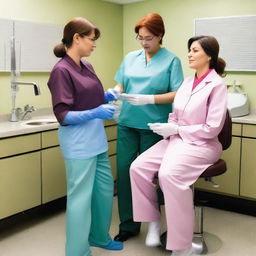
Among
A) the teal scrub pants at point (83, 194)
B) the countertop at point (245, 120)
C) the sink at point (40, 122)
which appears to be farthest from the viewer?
the sink at point (40, 122)

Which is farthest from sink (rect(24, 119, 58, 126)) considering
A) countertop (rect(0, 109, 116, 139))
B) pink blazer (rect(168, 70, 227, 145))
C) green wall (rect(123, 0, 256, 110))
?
green wall (rect(123, 0, 256, 110))

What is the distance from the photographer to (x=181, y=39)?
3.77m

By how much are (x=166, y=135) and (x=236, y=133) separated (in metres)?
1.05

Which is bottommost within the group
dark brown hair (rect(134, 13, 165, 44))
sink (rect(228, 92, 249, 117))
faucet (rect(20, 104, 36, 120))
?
faucet (rect(20, 104, 36, 120))

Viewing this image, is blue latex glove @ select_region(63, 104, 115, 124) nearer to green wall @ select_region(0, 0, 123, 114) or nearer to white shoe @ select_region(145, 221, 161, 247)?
white shoe @ select_region(145, 221, 161, 247)

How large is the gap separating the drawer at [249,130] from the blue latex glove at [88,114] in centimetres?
137

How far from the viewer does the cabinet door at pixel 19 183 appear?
2658 millimetres

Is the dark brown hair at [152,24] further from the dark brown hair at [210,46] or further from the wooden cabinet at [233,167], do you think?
the wooden cabinet at [233,167]

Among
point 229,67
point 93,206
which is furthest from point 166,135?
point 229,67

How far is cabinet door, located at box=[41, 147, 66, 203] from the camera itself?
9.68 feet

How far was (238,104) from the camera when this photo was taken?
10.6 feet

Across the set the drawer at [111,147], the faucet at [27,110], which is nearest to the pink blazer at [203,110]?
the drawer at [111,147]

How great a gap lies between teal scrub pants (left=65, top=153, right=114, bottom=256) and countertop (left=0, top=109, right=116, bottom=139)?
585 millimetres

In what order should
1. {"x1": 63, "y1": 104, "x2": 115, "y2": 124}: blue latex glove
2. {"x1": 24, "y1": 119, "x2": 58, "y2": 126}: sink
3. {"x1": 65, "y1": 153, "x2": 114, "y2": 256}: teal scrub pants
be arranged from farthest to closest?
1. {"x1": 24, "y1": 119, "x2": 58, "y2": 126}: sink
2. {"x1": 65, "y1": 153, "x2": 114, "y2": 256}: teal scrub pants
3. {"x1": 63, "y1": 104, "x2": 115, "y2": 124}: blue latex glove
